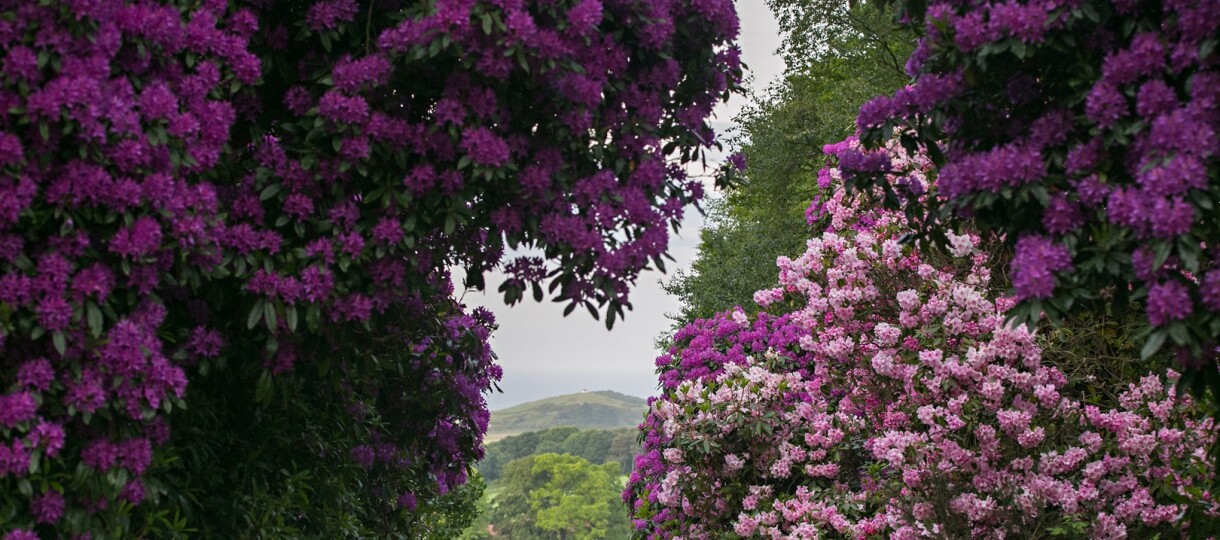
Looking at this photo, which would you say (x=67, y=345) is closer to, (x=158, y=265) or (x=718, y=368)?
(x=158, y=265)

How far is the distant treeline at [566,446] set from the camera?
4041 centimetres

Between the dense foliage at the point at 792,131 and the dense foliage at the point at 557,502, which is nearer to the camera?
the dense foliage at the point at 792,131

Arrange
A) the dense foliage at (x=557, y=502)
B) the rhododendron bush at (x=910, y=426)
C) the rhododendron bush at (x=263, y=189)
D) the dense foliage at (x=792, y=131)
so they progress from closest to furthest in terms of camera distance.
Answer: the rhododendron bush at (x=263, y=189), the rhododendron bush at (x=910, y=426), the dense foliage at (x=792, y=131), the dense foliage at (x=557, y=502)

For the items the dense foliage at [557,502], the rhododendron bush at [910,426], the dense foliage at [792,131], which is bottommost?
the dense foliage at [557,502]

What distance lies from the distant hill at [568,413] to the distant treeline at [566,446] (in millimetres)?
4269

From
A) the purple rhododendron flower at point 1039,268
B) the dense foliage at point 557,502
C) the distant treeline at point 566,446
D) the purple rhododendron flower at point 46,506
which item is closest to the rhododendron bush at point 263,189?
the purple rhododendron flower at point 46,506

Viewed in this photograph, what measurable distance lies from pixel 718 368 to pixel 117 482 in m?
6.98

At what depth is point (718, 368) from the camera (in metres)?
10.2

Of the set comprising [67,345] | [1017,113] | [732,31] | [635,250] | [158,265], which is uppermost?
[732,31]

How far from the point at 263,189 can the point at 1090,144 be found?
3193 mm

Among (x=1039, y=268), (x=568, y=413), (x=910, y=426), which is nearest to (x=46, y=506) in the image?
(x=1039, y=268)

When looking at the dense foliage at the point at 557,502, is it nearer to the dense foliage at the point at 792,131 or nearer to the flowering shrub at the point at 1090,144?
the dense foliage at the point at 792,131

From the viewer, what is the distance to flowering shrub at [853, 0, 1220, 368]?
346cm

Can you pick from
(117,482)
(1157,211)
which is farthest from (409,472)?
(1157,211)
